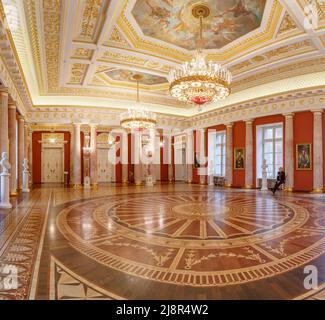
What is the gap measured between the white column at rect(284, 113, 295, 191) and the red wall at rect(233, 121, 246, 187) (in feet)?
8.13

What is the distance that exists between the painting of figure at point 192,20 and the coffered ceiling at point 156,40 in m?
0.03

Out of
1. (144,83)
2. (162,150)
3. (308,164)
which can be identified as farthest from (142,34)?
(162,150)

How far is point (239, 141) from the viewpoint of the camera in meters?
14.4

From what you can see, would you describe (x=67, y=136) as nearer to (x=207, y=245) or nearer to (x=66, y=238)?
(x=66, y=238)

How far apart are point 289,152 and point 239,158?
2.91 meters

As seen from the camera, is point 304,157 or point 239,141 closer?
point 304,157

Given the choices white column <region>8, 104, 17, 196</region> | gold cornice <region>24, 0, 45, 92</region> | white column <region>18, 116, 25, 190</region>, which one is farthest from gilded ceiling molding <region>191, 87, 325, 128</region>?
white column <region>8, 104, 17, 196</region>

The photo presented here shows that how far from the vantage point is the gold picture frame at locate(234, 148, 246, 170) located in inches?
557

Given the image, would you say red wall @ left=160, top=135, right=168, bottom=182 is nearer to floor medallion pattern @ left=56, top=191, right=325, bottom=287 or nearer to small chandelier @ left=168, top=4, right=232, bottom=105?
small chandelier @ left=168, top=4, right=232, bottom=105

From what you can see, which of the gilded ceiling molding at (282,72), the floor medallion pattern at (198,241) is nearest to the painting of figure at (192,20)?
the gilded ceiling molding at (282,72)

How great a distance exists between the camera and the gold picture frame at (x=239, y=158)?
46.4 feet

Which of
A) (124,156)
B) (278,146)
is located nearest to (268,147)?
(278,146)

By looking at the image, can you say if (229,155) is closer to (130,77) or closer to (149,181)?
A: (149,181)

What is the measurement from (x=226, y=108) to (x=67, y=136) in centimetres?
1157
